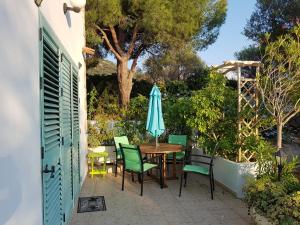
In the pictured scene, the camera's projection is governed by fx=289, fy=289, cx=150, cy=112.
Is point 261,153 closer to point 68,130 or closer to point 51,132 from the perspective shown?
point 68,130

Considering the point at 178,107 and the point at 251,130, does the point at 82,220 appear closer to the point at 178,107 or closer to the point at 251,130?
the point at 251,130

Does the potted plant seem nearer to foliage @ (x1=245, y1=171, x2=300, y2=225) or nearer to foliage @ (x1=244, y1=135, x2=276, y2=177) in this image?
foliage @ (x1=244, y1=135, x2=276, y2=177)

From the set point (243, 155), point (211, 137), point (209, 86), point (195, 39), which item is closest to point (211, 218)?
point (243, 155)

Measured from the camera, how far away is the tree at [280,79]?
215 inches

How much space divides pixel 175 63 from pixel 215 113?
8.23m

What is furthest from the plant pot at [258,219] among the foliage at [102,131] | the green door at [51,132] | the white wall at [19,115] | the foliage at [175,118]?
the foliage at [102,131]

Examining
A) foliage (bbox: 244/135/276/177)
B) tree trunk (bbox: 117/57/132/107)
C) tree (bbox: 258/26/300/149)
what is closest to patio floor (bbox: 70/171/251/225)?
foliage (bbox: 244/135/276/177)

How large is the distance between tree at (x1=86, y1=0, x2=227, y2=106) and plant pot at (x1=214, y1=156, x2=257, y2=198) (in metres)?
5.10

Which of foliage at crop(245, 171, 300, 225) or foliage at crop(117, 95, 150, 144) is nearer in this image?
foliage at crop(245, 171, 300, 225)

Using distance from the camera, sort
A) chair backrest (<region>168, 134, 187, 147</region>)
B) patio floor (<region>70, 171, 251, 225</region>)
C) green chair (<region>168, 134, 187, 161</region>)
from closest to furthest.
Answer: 1. patio floor (<region>70, 171, 251, 225</region>)
2. green chair (<region>168, 134, 187, 161</region>)
3. chair backrest (<region>168, 134, 187, 147</region>)

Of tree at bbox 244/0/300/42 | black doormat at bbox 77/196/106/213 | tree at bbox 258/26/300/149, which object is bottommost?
black doormat at bbox 77/196/106/213

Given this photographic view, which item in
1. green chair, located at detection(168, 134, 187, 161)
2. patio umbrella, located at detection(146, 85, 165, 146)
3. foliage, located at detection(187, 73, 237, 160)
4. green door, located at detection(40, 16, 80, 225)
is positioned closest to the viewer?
green door, located at detection(40, 16, 80, 225)

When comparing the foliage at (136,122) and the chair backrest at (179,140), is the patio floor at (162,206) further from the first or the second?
the foliage at (136,122)

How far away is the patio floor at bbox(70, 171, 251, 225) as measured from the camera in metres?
4.32
